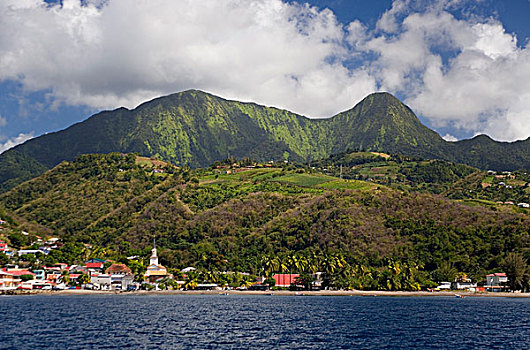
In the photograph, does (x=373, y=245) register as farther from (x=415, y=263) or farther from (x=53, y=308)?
(x=53, y=308)

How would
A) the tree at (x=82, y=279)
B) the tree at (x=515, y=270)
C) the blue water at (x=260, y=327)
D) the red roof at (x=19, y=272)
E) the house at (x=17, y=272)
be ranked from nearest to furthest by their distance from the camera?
the blue water at (x=260, y=327)
the tree at (x=515, y=270)
the red roof at (x=19, y=272)
the house at (x=17, y=272)
the tree at (x=82, y=279)

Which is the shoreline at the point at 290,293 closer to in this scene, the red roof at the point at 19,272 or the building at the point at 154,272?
the red roof at the point at 19,272

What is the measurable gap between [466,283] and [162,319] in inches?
4275

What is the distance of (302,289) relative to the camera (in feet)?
531

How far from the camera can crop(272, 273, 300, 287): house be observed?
6616 inches

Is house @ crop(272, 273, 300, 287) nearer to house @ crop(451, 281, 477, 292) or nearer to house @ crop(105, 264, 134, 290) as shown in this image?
house @ crop(105, 264, 134, 290)

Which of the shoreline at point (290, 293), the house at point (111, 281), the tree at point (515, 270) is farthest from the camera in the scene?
the house at point (111, 281)

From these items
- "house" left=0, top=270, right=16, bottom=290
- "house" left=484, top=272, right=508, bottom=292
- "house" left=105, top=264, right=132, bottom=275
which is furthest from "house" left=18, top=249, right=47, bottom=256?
"house" left=484, top=272, right=508, bottom=292

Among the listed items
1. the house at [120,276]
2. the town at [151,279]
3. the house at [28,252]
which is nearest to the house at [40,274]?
the town at [151,279]

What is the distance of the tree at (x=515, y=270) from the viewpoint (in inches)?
5792

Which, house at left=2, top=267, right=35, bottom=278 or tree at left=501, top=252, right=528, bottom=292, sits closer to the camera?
tree at left=501, top=252, right=528, bottom=292

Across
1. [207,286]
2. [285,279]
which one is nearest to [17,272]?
[207,286]

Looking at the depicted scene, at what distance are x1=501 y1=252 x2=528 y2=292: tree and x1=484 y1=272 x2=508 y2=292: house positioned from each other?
3.95 meters

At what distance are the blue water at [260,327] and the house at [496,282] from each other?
52335mm
